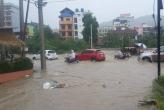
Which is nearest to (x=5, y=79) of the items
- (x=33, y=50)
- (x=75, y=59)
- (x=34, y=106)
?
(x=34, y=106)

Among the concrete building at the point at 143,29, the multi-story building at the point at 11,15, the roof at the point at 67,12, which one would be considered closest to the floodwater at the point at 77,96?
the multi-story building at the point at 11,15

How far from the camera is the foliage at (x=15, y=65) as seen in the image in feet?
92.1

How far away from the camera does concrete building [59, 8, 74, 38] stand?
135 meters

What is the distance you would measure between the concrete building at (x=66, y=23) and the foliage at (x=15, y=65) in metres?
102

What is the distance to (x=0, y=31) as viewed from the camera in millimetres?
32312

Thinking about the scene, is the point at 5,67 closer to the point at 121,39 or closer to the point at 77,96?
the point at 77,96

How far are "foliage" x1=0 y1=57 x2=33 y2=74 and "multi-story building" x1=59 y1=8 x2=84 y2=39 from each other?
333 ft

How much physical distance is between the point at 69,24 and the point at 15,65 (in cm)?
10765

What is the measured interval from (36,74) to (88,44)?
72097mm

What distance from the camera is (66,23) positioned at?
13612cm

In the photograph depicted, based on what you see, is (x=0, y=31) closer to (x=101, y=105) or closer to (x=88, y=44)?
(x=101, y=105)

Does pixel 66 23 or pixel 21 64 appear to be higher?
pixel 66 23

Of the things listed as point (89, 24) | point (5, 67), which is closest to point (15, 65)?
point (5, 67)

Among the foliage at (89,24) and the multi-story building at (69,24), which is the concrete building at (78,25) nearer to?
the multi-story building at (69,24)
